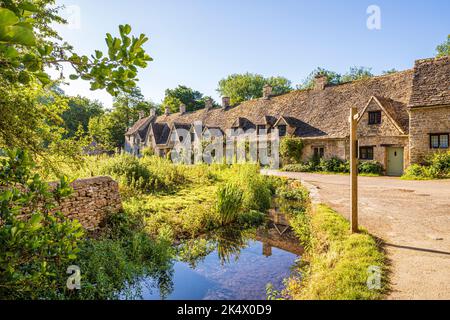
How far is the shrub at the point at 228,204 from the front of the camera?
30.9 feet

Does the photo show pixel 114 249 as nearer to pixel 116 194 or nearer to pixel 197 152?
pixel 116 194

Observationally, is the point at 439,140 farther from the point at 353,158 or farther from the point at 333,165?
the point at 353,158

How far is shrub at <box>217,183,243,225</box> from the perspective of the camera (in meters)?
9.41

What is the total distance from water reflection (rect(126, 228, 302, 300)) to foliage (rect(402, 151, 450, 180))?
13619mm

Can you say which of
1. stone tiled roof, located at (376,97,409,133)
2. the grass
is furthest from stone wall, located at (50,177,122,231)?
stone tiled roof, located at (376,97,409,133)

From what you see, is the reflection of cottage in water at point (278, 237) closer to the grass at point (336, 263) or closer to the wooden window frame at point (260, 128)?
the grass at point (336, 263)

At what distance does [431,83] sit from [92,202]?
2236 centimetres

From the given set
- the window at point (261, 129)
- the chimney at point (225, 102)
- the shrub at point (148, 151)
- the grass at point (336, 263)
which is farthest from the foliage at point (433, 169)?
the shrub at point (148, 151)

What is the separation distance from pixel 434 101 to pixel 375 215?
14.9 m

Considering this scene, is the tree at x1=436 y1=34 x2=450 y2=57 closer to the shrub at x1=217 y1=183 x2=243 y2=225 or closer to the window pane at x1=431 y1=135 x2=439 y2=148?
the window pane at x1=431 y1=135 x2=439 y2=148

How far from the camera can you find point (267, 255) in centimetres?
698

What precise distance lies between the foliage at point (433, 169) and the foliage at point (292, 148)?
894 centimetres

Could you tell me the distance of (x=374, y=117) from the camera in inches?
842
